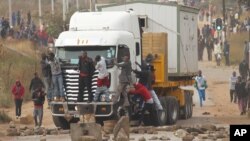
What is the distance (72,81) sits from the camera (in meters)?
25.2

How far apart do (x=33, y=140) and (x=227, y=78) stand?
28.9 m

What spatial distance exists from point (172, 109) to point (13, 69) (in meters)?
16.2

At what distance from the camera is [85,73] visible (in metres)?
24.7

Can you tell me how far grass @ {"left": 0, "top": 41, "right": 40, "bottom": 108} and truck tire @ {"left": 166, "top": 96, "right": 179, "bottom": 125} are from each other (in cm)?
1129

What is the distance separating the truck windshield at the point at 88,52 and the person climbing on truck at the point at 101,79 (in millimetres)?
441

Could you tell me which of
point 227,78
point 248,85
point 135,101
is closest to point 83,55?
point 135,101

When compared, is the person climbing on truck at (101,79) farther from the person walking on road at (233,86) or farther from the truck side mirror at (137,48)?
the person walking on road at (233,86)

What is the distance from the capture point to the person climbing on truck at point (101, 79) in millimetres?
24484

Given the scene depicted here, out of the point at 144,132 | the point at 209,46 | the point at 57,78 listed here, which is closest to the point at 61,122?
the point at 57,78

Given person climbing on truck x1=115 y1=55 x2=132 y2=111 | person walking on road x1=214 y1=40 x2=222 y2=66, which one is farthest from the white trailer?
person walking on road x1=214 y1=40 x2=222 y2=66

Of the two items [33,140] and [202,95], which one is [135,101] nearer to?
[33,140]

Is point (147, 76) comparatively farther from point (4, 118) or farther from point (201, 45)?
point (201, 45)

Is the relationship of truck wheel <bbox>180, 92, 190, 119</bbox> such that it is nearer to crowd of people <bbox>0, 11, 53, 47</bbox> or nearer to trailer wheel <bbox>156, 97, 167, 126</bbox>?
trailer wheel <bbox>156, 97, 167, 126</bbox>

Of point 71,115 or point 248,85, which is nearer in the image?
point 71,115
